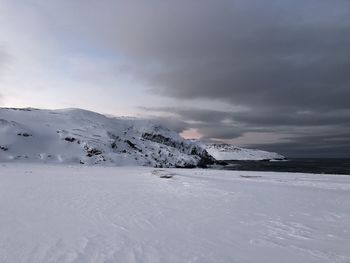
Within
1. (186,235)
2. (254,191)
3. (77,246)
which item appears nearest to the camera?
(77,246)

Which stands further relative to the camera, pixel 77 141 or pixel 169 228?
pixel 77 141

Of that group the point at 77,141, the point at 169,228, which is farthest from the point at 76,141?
the point at 169,228

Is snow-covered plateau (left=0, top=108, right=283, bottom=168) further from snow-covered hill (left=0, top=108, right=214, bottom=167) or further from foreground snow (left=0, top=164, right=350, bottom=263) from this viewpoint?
foreground snow (left=0, top=164, right=350, bottom=263)

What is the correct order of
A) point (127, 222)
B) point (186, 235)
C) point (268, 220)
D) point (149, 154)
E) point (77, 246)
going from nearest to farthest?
point (77, 246) < point (186, 235) < point (127, 222) < point (268, 220) < point (149, 154)

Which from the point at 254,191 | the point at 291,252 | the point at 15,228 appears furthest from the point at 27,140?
the point at 291,252

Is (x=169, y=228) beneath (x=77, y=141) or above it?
beneath

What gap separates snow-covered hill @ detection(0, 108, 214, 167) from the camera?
2266 inches

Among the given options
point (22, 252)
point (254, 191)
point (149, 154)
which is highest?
point (149, 154)

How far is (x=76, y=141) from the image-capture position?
6419 cm

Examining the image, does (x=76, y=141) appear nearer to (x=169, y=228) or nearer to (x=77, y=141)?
(x=77, y=141)

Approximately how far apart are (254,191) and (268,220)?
317 inches

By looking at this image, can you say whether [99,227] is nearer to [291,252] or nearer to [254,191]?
[291,252]

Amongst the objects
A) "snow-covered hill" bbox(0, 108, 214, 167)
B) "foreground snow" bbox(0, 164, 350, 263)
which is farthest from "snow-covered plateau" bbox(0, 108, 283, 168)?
"foreground snow" bbox(0, 164, 350, 263)

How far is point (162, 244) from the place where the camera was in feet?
26.7
